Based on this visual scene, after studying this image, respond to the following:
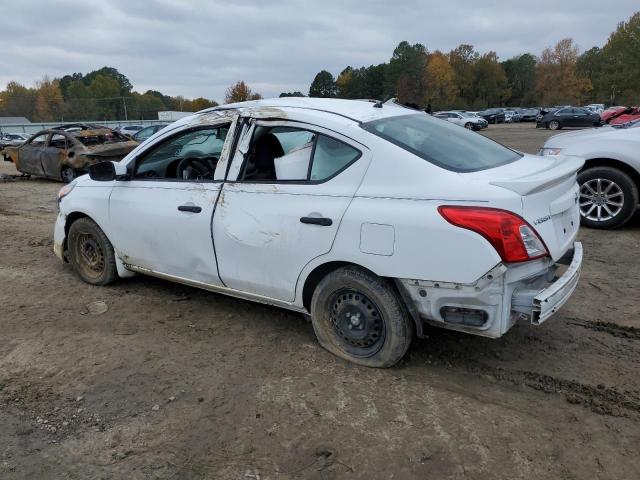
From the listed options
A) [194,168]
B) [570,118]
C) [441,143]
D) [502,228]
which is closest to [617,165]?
[441,143]

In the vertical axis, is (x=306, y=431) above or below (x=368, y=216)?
below

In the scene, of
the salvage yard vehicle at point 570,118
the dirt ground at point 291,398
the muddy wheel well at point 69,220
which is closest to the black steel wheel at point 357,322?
the dirt ground at point 291,398

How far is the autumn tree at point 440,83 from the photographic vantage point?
88.8 metres

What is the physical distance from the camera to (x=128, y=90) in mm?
114625

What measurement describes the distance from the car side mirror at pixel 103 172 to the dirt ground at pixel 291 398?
1109 millimetres

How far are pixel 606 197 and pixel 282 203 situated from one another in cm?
498

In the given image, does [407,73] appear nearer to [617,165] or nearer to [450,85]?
[450,85]

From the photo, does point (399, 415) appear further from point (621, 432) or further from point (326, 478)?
point (621, 432)

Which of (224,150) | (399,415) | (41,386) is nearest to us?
(399,415)

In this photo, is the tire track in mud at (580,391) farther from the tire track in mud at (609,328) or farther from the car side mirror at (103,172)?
the car side mirror at (103,172)

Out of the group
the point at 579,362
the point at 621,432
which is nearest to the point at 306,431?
the point at 621,432

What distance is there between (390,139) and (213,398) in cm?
193

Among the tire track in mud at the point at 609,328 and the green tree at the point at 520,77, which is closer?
the tire track in mud at the point at 609,328

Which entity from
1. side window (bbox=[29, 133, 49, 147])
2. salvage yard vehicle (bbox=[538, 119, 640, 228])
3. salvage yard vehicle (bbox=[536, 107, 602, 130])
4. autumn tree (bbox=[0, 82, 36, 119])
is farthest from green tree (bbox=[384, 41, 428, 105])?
salvage yard vehicle (bbox=[538, 119, 640, 228])
